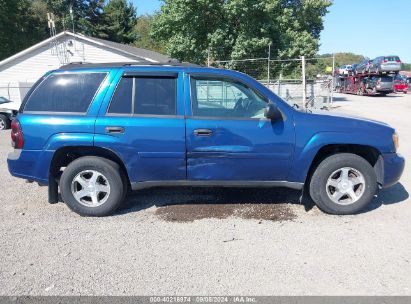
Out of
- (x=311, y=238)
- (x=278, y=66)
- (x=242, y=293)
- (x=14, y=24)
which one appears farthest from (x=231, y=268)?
(x=14, y=24)

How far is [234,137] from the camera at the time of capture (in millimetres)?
4430

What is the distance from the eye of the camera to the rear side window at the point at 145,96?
14.9 ft

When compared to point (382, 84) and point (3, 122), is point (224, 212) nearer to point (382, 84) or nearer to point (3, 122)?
point (3, 122)

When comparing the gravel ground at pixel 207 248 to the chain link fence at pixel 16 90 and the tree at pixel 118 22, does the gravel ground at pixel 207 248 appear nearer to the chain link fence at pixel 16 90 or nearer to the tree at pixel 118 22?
the chain link fence at pixel 16 90

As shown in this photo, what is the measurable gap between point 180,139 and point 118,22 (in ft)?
165

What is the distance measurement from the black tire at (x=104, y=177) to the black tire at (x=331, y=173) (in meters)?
2.44

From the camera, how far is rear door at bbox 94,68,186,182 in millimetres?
4438

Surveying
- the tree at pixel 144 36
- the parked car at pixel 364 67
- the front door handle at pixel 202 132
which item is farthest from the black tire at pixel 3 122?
the tree at pixel 144 36

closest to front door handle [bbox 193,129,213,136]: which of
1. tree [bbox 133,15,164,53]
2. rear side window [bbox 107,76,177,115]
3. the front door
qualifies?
the front door

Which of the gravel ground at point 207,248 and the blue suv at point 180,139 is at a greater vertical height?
the blue suv at point 180,139

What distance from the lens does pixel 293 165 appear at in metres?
4.53

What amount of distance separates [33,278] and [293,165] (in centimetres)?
304

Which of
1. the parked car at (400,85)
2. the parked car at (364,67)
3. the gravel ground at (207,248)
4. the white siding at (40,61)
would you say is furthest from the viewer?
the parked car at (400,85)

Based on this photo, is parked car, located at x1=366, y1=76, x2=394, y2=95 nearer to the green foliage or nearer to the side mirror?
the side mirror
